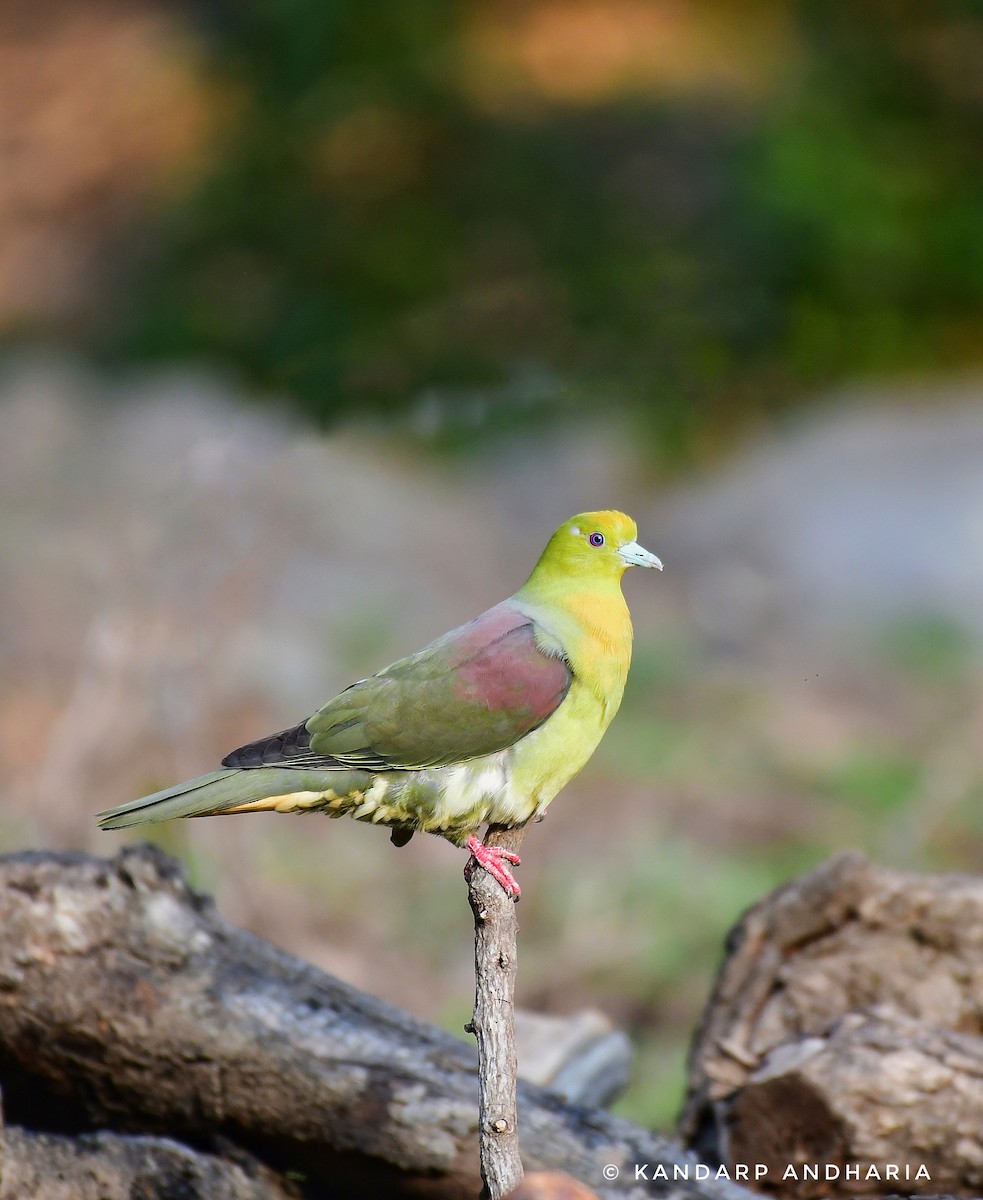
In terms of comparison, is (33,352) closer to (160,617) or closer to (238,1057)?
(160,617)

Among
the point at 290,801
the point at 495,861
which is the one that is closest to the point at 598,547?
the point at 495,861

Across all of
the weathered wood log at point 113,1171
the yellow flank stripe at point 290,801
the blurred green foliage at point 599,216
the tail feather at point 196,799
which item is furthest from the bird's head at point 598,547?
the blurred green foliage at point 599,216

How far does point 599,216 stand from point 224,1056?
11.3 meters

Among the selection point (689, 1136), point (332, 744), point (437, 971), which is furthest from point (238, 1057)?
point (437, 971)

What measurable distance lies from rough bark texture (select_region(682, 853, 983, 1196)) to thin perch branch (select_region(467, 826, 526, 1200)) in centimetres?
97

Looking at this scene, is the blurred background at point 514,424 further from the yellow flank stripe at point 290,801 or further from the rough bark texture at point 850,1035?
the yellow flank stripe at point 290,801

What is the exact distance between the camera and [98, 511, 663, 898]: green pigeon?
3486 millimetres

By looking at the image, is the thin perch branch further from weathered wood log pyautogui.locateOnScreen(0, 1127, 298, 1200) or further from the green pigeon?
weathered wood log pyautogui.locateOnScreen(0, 1127, 298, 1200)

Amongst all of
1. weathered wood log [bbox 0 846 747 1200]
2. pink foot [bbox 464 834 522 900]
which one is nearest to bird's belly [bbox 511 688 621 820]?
pink foot [bbox 464 834 522 900]

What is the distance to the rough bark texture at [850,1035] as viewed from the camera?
12.2 ft

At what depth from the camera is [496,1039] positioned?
3.15m

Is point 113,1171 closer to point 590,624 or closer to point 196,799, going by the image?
point 196,799

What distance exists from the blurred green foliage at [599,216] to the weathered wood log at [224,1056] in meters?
6.67

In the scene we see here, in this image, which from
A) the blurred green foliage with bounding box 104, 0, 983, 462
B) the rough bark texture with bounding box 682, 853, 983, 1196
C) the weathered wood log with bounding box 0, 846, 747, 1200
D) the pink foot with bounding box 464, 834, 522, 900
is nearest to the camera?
the pink foot with bounding box 464, 834, 522, 900
